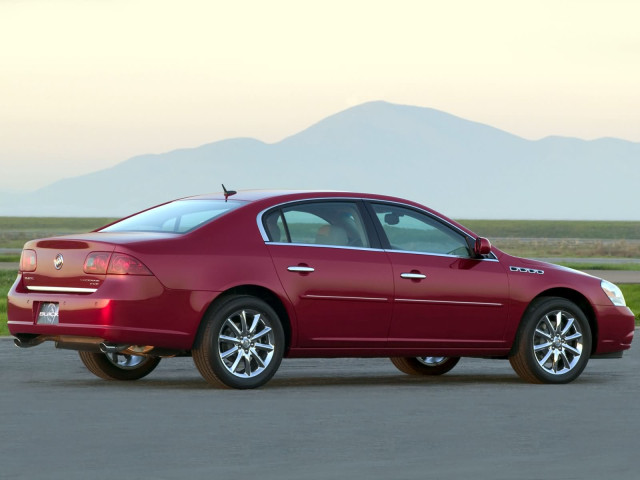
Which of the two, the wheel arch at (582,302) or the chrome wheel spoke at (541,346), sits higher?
the wheel arch at (582,302)

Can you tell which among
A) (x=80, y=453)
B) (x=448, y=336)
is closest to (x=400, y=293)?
(x=448, y=336)

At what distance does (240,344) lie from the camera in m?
12.0

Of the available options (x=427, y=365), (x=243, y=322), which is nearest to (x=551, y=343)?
(x=427, y=365)

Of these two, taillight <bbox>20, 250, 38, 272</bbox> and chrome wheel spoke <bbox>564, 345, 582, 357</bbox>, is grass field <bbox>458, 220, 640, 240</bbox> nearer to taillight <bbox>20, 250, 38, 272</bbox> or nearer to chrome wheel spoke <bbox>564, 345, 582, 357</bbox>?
chrome wheel spoke <bbox>564, 345, 582, 357</bbox>

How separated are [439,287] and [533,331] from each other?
3.29 ft

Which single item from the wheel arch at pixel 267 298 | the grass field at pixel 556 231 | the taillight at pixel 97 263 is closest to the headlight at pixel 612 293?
the wheel arch at pixel 267 298

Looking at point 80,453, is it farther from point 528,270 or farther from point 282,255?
point 528,270

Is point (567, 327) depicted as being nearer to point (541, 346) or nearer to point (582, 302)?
point (541, 346)

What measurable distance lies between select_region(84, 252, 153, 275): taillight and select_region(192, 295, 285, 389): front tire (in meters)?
0.69

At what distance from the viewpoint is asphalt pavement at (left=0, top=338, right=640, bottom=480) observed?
8203 mm

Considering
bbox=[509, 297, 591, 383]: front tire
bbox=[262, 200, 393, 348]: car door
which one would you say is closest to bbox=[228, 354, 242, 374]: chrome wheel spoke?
bbox=[262, 200, 393, 348]: car door

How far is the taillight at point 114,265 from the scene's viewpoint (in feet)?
38.5

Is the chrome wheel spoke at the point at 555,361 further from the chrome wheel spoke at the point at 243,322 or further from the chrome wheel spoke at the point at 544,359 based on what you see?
the chrome wheel spoke at the point at 243,322

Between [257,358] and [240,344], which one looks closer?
[240,344]
